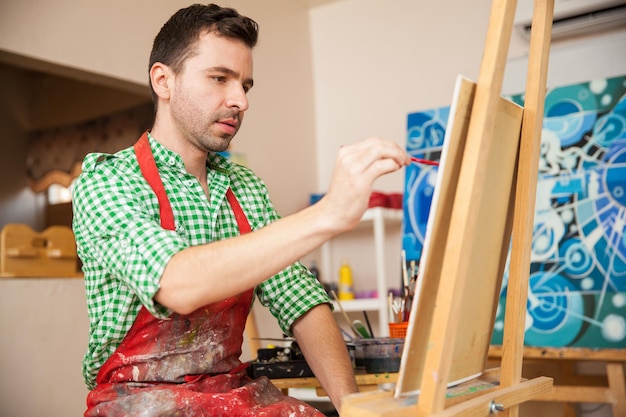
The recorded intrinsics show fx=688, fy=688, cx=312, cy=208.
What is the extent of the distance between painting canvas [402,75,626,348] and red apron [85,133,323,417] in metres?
1.96

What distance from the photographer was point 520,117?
55.4 inches

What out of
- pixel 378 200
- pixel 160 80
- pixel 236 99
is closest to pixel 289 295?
pixel 236 99

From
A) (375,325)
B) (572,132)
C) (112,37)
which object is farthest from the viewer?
(375,325)

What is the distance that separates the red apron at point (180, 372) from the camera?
1.36 m

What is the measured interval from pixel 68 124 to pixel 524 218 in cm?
517

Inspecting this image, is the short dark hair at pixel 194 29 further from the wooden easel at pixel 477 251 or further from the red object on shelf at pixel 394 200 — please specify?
the red object on shelf at pixel 394 200

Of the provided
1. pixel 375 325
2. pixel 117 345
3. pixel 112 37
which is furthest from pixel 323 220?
pixel 375 325

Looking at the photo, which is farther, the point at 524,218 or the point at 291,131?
the point at 291,131

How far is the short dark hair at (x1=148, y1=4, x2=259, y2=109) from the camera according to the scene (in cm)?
158

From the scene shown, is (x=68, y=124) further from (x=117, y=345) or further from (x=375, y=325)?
(x=117, y=345)

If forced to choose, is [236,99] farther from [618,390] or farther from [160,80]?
[618,390]

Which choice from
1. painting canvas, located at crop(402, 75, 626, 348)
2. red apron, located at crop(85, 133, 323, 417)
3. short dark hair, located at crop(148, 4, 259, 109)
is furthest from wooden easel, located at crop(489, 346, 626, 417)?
short dark hair, located at crop(148, 4, 259, 109)

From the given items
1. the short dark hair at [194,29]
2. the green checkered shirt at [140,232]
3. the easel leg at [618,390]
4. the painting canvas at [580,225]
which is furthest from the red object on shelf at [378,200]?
the short dark hair at [194,29]

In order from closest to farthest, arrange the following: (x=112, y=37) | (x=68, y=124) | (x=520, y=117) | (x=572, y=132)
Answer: (x=520, y=117), (x=572, y=132), (x=112, y=37), (x=68, y=124)
